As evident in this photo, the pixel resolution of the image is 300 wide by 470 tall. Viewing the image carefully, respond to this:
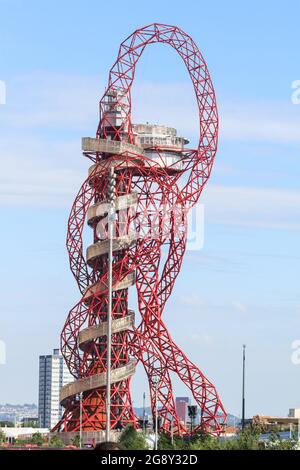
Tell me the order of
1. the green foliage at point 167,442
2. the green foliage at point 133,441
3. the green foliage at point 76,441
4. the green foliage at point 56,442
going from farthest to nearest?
1. the green foliage at point 76,441
2. the green foliage at point 56,442
3. the green foliage at point 167,442
4. the green foliage at point 133,441

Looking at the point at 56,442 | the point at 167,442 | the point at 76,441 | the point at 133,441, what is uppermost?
the point at 76,441

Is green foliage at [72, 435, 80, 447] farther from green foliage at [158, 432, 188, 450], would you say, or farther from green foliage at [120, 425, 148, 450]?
green foliage at [120, 425, 148, 450]

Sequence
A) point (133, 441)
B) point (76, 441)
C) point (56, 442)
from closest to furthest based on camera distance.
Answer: point (133, 441)
point (56, 442)
point (76, 441)

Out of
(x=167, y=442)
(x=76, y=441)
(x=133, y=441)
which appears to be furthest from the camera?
(x=76, y=441)

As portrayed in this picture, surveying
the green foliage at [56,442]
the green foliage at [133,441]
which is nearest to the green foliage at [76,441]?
the green foliage at [56,442]

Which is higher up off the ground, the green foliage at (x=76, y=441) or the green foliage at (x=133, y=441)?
the green foliage at (x=76, y=441)

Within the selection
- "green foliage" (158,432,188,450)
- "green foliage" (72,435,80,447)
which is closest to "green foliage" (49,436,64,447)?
"green foliage" (72,435,80,447)

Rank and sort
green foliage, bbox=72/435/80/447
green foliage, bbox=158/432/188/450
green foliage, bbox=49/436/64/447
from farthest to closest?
green foliage, bbox=72/435/80/447
green foliage, bbox=49/436/64/447
green foliage, bbox=158/432/188/450

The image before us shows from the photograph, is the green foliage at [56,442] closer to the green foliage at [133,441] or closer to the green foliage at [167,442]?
the green foliage at [133,441]

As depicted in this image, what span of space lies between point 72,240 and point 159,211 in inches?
339

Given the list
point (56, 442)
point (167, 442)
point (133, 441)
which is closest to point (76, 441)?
point (56, 442)

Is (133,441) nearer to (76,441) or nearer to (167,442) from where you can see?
(167,442)

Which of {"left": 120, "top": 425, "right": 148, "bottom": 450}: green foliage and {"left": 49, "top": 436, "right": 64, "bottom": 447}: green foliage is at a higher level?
{"left": 49, "top": 436, "right": 64, "bottom": 447}: green foliage
